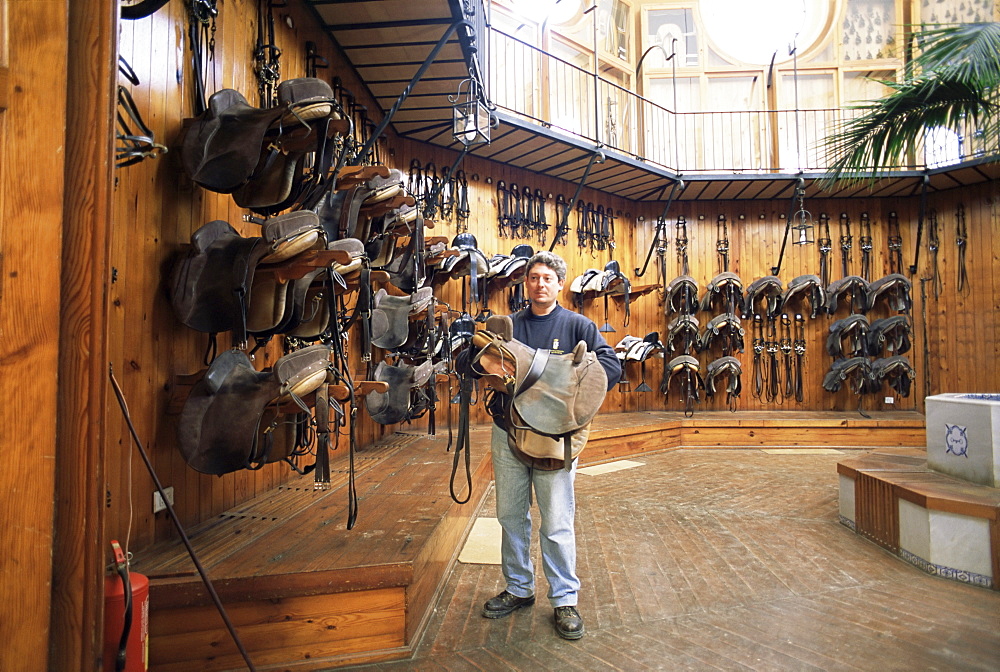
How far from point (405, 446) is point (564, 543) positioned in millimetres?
2863

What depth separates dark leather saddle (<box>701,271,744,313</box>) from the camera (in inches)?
338

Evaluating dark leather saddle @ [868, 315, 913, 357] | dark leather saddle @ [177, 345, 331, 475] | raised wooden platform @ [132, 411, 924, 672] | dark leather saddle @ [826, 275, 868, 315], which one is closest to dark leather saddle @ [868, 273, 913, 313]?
dark leather saddle @ [826, 275, 868, 315]

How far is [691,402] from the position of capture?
8.48 metres

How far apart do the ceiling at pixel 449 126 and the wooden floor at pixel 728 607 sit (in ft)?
11.4

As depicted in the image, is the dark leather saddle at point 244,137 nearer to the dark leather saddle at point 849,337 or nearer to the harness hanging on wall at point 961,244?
the dark leather saddle at point 849,337

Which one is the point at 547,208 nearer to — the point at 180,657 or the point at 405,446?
the point at 405,446

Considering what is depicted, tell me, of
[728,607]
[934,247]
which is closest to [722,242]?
[934,247]

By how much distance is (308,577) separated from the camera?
2064 mm

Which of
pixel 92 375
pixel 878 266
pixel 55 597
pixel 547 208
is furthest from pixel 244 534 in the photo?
pixel 878 266

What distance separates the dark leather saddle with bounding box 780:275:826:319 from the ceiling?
1438 millimetres

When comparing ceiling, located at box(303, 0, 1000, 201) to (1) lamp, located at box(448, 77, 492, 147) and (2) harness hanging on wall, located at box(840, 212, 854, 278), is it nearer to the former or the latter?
(1) lamp, located at box(448, 77, 492, 147)

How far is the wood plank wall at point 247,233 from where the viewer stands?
7.17 ft

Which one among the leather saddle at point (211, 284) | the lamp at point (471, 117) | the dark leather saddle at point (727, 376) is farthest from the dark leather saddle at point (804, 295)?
the leather saddle at point (211, 284)

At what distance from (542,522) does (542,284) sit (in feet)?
3.26
